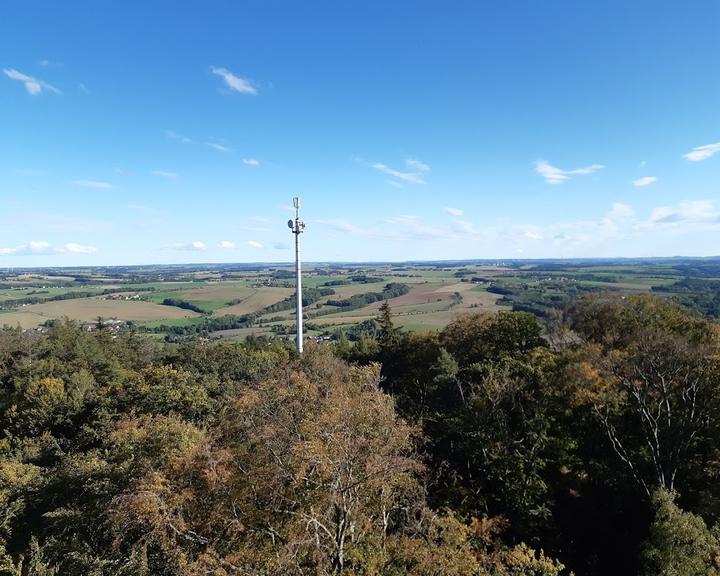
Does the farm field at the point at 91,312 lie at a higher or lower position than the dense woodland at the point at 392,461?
lower

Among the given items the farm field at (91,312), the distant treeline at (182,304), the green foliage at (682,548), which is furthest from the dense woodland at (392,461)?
the distant treeline at (182,304)

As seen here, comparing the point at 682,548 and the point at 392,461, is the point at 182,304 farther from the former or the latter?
the point at 682,548

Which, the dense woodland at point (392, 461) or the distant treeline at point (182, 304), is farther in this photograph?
the distant treeline at point (182, 304)

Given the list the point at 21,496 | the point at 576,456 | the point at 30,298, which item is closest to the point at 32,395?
the point at 21,496

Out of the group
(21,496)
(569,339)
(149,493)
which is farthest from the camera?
(569,339)

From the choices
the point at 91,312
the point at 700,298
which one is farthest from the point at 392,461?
the point at 91,312

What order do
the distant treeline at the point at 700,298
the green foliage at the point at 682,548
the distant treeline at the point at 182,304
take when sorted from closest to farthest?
the green foliage at the point at 682,548, the distant treeline at the point at 700,298, the distant treeline at the point at 182,304

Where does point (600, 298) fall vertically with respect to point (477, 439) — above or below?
above

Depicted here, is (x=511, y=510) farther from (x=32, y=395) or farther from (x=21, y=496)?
(x=32, y=395)

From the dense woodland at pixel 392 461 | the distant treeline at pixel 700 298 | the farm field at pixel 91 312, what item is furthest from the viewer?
the farm field at pixel 91 312

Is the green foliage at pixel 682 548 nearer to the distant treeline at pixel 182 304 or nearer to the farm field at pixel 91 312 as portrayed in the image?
the farm field at pixel 91 312
